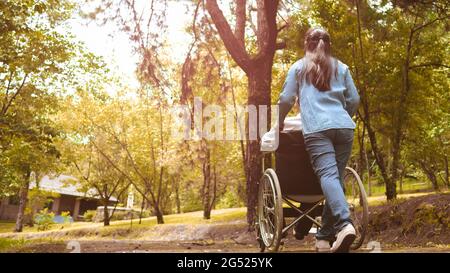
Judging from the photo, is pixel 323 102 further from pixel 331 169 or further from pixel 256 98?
pixel 256 98

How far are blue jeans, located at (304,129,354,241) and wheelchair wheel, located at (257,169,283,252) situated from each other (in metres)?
0.33

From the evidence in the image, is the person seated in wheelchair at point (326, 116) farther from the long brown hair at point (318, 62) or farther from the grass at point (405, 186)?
the grass at point (405, 186)

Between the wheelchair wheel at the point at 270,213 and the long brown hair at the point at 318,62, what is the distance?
82 centimetres

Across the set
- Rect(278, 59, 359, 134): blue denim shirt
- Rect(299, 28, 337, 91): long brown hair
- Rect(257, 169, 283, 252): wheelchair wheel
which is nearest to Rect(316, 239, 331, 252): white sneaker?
Rect(257, 169, 283, 252): wheelchair wheel

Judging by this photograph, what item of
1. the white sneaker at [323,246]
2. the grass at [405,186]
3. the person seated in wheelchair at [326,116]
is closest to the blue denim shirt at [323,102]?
the person seated in wheelchair at [326,116]

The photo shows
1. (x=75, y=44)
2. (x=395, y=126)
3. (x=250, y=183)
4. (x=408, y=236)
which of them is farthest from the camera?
(x=75, y=44)

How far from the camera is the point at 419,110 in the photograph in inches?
388

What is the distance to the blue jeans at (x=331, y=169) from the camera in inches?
115

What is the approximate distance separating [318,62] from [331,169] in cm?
78

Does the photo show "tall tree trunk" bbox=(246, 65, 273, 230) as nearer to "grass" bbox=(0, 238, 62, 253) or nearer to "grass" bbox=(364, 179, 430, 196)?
"grass" bbox=(0, 238, 62, 253)

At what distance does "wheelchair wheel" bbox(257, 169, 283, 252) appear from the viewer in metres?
3.25

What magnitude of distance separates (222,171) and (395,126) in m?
16.5
